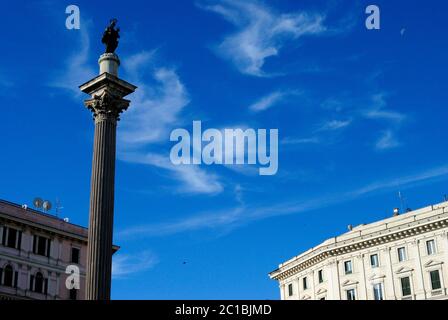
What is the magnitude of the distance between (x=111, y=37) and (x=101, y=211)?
961 centimetres

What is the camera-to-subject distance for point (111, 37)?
122ft

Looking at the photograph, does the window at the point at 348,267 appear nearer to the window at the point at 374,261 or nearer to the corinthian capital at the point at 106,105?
the window at the point at 374,261

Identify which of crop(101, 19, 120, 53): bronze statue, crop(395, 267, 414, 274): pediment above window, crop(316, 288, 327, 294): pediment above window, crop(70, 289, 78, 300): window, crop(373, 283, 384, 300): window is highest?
crop(101, 19, 120, 53): bronze statue

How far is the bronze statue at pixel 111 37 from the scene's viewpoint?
36.7m

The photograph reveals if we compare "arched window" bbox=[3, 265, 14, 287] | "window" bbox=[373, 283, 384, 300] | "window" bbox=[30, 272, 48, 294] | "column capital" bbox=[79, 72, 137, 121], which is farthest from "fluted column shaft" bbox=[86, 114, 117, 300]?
"window" bbox=[373, 283, 384, 300]

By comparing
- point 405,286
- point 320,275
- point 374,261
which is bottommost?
point 405,286

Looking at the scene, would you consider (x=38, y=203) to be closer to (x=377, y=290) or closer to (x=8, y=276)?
(x=8, y=276)

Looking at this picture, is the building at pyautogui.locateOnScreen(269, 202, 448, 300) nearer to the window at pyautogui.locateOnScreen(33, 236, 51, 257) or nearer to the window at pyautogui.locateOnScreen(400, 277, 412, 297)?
the window at pyautogui.locateOnScreen(400, 277, 412, 297)

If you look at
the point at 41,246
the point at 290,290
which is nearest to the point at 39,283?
the point at 41,246

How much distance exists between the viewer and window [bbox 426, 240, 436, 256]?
76625 millimetres

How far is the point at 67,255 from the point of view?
74.1 m

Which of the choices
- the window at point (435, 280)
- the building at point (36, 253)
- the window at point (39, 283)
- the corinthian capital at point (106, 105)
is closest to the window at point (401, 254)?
the window at point (435, 280)

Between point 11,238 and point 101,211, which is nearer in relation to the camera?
point 101,211
